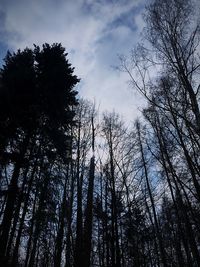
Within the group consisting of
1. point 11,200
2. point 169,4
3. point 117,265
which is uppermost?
point 169,4

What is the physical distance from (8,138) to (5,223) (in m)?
3.50

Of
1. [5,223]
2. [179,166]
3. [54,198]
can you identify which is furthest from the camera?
[54,198]

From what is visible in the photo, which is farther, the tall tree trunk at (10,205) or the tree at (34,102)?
the tree at (34,102)

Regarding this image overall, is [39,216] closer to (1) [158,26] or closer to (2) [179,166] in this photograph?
(2) [179,166]

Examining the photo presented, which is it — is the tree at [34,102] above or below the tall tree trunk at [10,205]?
above

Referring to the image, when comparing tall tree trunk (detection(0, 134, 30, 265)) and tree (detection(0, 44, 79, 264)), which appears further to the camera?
tree (detection(0, 44, 79, 264))

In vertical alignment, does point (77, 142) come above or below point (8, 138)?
above

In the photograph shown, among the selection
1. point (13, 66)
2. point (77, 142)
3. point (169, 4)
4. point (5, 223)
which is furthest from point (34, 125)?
point (169, 4)

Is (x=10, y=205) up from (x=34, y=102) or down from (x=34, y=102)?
down

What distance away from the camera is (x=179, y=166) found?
11.0m

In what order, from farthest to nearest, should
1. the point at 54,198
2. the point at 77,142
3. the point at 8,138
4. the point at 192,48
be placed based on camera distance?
the point at 54,198
the point at 77,142
the point at 8,138
the point at 192,48

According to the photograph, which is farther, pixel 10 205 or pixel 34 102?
pixel 34 102

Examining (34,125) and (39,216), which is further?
(39,216)

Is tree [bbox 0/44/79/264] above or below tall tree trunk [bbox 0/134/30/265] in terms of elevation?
above
